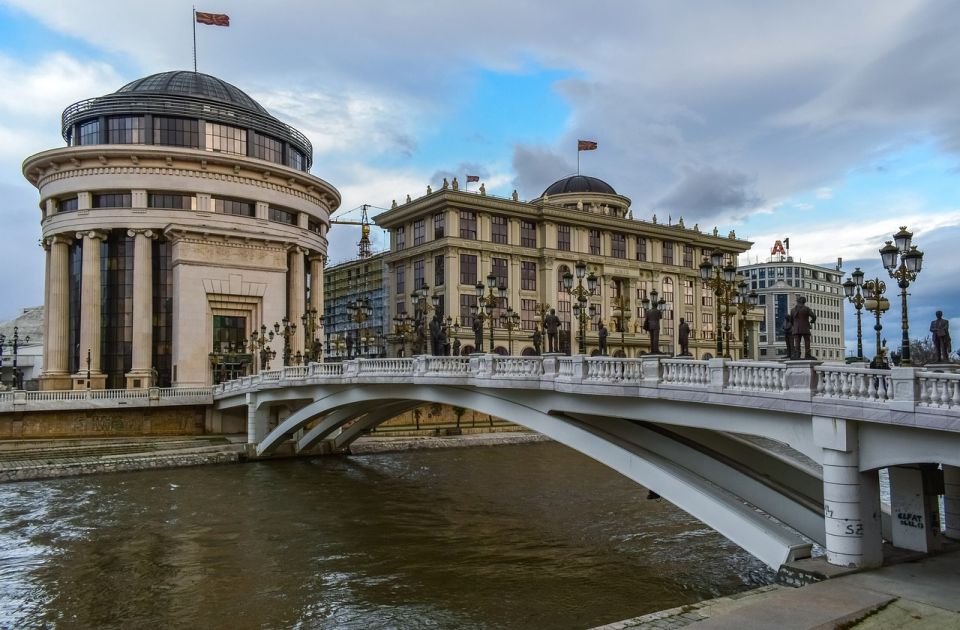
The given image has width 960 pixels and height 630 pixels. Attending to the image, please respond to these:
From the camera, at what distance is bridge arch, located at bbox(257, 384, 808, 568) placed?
627 inches

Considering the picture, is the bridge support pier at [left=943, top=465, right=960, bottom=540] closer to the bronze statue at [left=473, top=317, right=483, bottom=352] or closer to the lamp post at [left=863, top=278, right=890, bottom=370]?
the lamp post at [left=863, top=278, right=890, bottom=370]

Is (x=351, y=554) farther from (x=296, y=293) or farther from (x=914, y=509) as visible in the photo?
(x=296, y=293)

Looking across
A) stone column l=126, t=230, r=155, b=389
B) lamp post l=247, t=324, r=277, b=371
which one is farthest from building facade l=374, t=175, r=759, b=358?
stone column l=126, t=230, r=155, b=389

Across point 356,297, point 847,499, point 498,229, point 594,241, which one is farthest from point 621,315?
point 356,297

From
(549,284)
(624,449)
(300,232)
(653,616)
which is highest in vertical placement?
(300,232)

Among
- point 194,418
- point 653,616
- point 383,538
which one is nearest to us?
point 653,616

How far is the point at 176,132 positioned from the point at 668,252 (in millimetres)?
50610

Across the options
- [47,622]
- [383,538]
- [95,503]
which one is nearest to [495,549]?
[383,538]

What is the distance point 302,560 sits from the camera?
2198 cm

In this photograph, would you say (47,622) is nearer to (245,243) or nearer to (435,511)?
(435,511)

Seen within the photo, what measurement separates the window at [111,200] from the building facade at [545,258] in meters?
23.1

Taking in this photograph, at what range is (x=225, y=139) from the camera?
60906 millimetres

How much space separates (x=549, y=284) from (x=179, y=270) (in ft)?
106

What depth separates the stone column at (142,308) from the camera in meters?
55.2
